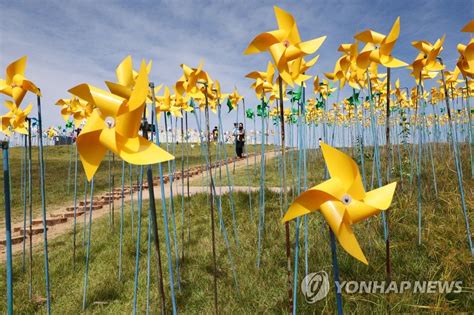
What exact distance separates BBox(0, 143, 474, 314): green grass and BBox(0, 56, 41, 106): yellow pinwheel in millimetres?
2237

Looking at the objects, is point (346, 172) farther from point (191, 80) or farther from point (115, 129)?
point (191, 80)

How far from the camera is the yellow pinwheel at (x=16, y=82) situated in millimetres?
2836

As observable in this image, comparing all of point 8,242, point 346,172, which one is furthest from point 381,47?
point 8,242

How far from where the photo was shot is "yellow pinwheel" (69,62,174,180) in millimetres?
1285

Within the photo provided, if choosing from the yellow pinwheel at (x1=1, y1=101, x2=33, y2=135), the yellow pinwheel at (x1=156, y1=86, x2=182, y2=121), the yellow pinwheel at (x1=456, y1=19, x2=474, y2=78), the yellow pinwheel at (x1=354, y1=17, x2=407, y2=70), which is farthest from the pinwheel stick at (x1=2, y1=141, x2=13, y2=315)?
the yellow pinwheel at (x1=456, y1=19, x2=474, y2=78)

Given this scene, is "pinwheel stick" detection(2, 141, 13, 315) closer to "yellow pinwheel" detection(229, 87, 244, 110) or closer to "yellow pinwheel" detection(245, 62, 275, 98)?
"yellow pinwheel" detection(245, 62, 275, 98)

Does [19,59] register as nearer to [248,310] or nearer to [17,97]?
[17,97]

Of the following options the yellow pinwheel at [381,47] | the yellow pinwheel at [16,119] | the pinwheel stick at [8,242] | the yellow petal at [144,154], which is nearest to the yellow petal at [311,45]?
the yellow pinwheel at [381,47]

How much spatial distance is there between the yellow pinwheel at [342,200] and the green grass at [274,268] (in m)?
1.26

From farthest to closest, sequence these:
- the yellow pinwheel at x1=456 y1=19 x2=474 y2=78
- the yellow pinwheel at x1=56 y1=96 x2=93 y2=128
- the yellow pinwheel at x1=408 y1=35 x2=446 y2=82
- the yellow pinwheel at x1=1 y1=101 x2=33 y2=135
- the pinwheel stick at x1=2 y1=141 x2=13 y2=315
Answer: the yellow pinwheel at x1=56 y1=96 x2=93 y2=128, the yellow pinwheel at x1=1 y1=101 x2=33 y2=135, the yellow pinwheel at x1=408 y1=35 x2=446 y2=82, the yellow pinwheel at x1=456 y1=19 x2=474 y2=78, the pinwheel stick at x1=2 y1=141 x2=13 y2=315

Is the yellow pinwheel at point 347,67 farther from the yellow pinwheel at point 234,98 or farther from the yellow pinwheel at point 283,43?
the yellow pinwheel at point 234,98

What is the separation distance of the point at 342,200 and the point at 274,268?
2271 mm

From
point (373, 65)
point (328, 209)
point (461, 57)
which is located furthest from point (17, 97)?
point (461, 57)

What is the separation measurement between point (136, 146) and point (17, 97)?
2.31 meters
